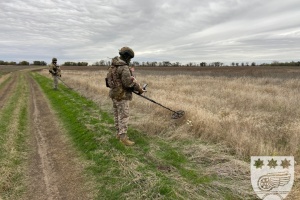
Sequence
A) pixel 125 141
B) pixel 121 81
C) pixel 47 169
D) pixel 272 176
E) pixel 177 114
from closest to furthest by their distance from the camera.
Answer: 1. pixel 272 176
2. pixel 47 169
3. pixel 121 81
4. pixel 125 141
5. pixel 177 114

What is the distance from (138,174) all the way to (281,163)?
2.85 m

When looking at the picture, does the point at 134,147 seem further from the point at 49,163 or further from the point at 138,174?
the point at 49,163

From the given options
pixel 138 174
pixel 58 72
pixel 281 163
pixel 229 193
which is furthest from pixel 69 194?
pixel 58 72

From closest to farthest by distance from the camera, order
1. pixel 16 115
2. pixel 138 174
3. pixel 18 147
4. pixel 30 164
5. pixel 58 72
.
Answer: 1. pixel 138 174
2. pixel 30 164
3. pixel 18 147
4. pixel 16 115
5. pixel 58 72

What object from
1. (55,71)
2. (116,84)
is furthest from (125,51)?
(55,71)

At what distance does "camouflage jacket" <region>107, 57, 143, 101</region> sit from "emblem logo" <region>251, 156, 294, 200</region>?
3.19m

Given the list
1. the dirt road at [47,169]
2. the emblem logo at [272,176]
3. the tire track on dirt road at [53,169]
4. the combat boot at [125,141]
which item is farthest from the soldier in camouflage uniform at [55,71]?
the emblem logo at [272,176]

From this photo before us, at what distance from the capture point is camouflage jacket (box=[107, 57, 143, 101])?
630 centimetres

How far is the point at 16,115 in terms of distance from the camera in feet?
34.0

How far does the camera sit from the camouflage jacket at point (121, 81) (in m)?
6.30

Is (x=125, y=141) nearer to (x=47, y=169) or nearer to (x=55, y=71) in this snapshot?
(x=47, y=169)

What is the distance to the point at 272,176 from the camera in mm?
4617

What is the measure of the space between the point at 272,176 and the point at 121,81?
3.87 metres

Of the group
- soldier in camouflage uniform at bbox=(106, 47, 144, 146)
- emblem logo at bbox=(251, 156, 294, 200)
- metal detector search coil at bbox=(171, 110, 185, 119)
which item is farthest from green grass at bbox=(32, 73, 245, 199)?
metal detector search coil at bbox=(171, 110, 185, 119)
